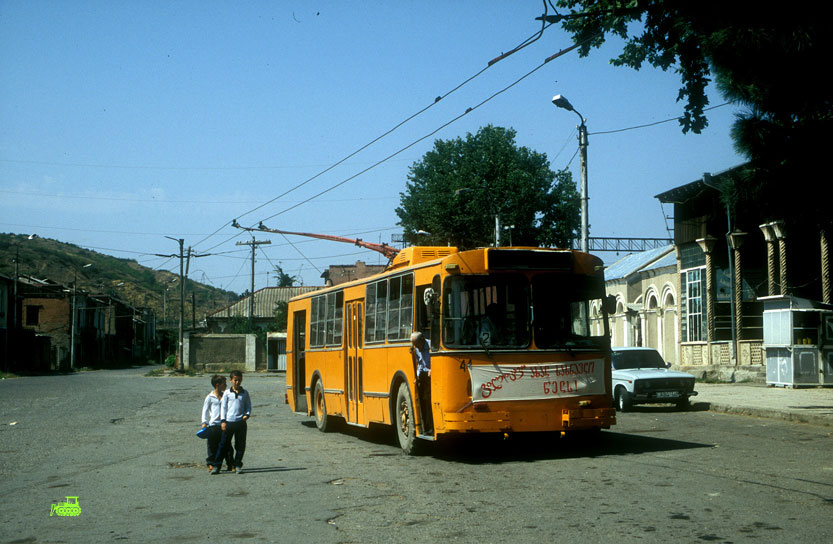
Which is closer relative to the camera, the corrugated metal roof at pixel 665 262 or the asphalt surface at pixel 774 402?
the asphalt surface at pixel 774 402

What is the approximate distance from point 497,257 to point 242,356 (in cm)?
5645

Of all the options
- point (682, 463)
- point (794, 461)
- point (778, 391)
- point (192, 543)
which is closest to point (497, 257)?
point (682, 463)

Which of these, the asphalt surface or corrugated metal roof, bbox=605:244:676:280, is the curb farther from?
corrugated metal roof, bbox=605:244:676:280

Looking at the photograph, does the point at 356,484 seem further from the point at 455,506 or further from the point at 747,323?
the point at 747,323

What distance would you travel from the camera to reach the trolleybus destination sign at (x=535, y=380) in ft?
41.9

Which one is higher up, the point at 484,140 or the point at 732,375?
the point at 484,140

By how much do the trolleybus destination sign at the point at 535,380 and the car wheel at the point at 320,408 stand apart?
714 cm

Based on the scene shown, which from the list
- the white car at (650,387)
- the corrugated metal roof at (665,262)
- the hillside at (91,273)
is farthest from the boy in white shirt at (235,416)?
the hillside at (91,273)

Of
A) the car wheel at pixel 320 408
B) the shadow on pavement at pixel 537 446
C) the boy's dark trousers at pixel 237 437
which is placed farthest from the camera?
the car wheel at pixel 320 408

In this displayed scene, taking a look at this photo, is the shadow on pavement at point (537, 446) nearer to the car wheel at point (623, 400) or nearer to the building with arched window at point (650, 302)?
the car wheel at point (623, 400)

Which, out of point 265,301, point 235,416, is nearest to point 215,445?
point 235,416

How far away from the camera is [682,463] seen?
11.7 m

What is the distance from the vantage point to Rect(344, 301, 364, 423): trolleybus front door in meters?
16.8

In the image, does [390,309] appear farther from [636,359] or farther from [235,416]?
[636,359]
